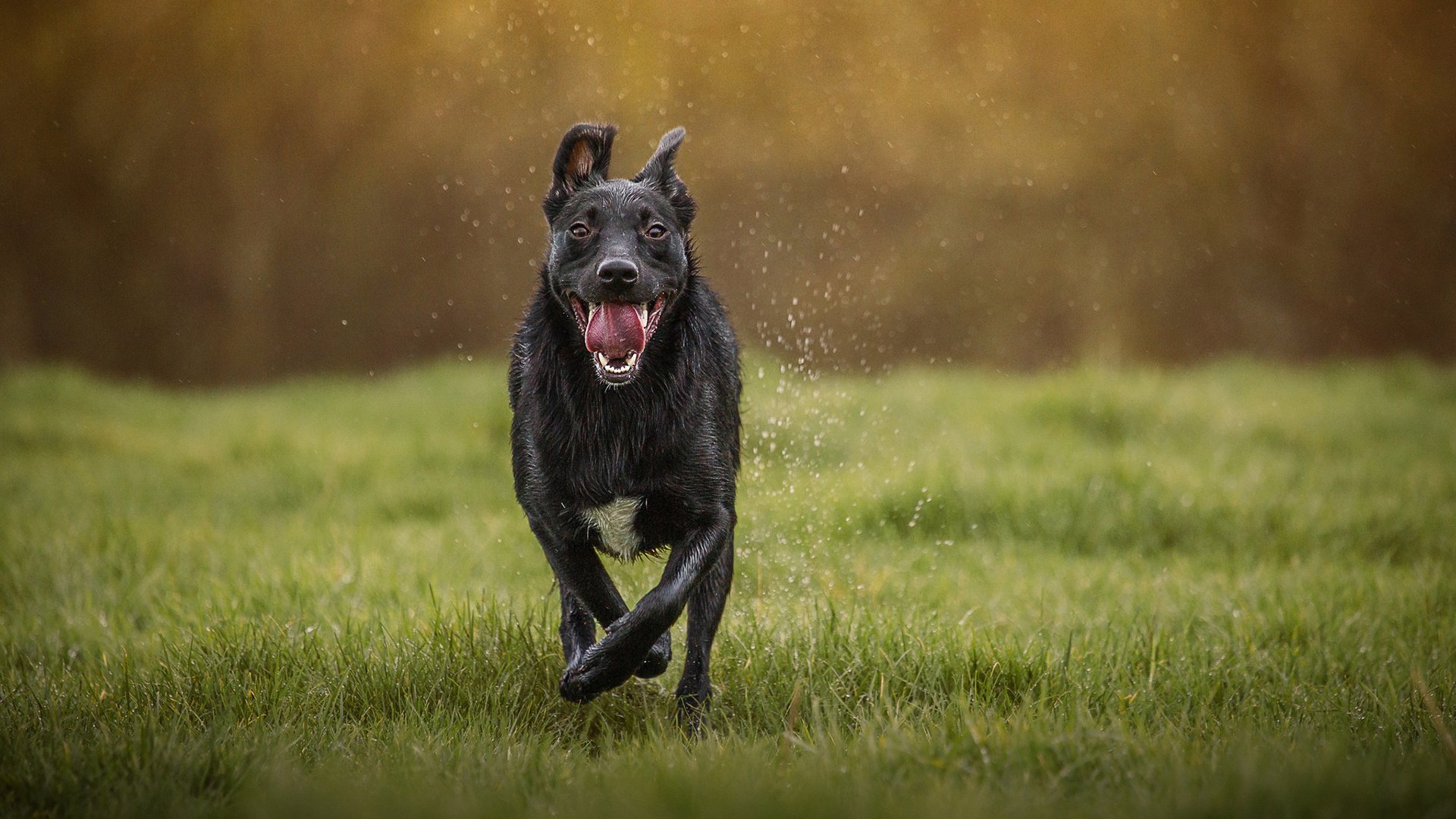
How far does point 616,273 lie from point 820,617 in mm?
1228

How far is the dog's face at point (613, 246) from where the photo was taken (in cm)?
284

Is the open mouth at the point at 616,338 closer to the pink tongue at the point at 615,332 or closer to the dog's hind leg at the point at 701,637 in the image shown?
the pink tongue at the point at 615,332

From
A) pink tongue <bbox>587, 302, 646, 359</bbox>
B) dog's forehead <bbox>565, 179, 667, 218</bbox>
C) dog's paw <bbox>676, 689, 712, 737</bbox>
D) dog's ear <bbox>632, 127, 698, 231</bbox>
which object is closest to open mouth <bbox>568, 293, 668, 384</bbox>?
pink tongue <bbox>587, 302, 646, 359</bbox>

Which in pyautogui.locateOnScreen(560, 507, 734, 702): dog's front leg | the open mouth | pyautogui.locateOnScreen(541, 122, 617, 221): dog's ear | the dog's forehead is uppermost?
pyautogui.locateOnScreen(541, 122, 617, 221): dog's ear

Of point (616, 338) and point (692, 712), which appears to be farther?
point (692, 712)

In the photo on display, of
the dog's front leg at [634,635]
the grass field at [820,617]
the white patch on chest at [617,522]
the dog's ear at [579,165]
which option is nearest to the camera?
the grass field at [820,617]

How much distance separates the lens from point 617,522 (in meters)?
2.99

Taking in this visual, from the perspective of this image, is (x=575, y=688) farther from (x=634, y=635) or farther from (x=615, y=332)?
(x=615, y=332)

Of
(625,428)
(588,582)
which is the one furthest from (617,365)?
(588,582)

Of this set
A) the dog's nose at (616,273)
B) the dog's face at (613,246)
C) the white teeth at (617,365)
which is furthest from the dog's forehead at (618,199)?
the white teeth at (617,365)

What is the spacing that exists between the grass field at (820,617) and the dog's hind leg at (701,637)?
7cm

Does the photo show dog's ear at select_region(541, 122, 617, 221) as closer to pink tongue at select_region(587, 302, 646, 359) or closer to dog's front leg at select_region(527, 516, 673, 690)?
pink tongue at select_region(587, 302, 646, 359)

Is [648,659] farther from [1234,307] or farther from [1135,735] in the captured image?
[1234,307]

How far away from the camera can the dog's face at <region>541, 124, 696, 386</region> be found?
284cm
